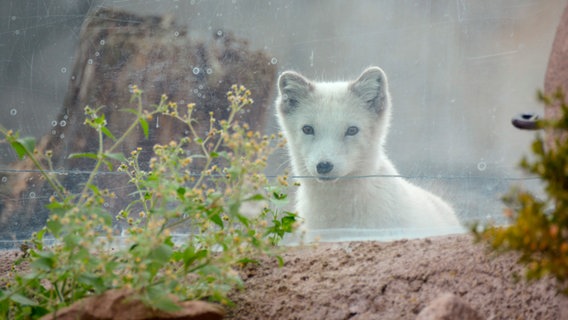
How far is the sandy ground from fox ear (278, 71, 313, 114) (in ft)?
3.22

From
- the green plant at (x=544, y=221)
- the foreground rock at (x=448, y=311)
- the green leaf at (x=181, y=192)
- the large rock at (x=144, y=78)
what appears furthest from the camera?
the large rock at (x=144, y=78)

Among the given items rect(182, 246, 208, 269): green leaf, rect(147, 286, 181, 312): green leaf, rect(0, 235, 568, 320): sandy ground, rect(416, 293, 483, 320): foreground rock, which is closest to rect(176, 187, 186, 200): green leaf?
rect(182, 246, 208, 269): green leaf

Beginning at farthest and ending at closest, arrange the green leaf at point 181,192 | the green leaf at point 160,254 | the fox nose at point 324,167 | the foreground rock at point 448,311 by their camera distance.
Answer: the fox nose at point 324,167, the green leaf at point 181,192, the green leaf at point 160,254, the foreground rock at point 448,311

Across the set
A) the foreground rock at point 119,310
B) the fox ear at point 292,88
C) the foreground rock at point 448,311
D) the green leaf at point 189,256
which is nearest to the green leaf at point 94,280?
the foreground rock at point 119,310

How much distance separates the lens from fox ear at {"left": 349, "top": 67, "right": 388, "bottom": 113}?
3.29 meters

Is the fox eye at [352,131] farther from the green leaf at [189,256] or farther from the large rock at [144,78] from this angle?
the green leaf at [189,256]

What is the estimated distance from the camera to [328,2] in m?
3.37

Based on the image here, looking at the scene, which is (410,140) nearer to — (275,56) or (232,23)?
(275,56)

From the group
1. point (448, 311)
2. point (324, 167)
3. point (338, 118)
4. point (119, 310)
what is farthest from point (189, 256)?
point (338, 118)

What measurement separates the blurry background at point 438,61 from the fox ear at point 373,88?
0.07 m

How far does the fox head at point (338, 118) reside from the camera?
3.24m

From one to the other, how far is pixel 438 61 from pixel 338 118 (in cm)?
59

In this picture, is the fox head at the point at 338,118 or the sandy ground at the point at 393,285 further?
the fox head at the point at 338,118

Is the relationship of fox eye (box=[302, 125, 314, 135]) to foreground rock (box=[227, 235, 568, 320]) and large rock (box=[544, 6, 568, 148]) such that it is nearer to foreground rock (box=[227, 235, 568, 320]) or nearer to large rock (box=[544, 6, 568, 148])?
foreground rock (box=[227, 235, 568, 320])
